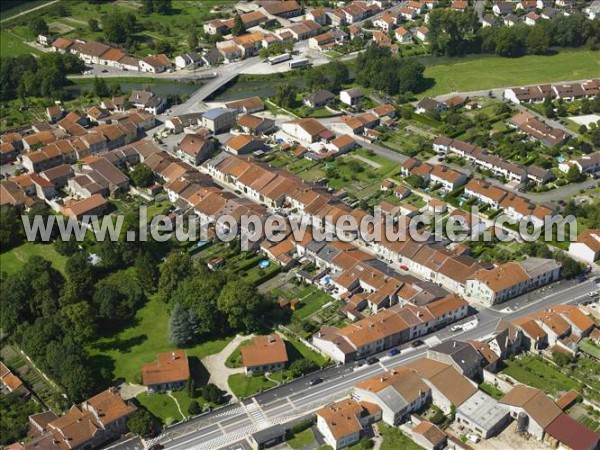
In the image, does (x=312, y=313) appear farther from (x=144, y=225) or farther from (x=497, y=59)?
(x=497, y=59)

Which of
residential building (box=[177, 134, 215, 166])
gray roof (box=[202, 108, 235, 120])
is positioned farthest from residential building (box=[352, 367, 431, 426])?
gray roof (box=[202, 108, 235, 120])

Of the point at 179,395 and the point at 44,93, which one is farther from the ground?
the point at 44,93

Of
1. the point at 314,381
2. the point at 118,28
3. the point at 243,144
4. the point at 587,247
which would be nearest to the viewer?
the point at 314,381

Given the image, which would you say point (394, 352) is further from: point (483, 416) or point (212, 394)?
point (212, 394)

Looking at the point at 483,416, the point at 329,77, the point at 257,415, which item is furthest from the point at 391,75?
the point at 257,415

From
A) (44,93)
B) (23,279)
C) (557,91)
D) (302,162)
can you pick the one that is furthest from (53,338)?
(557,91)

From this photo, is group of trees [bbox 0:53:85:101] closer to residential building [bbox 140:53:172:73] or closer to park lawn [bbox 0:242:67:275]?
residential building [bbox 140:53:172:73]

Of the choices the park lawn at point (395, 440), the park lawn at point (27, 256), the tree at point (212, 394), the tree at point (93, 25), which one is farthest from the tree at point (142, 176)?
the tree at point (93, 25)
